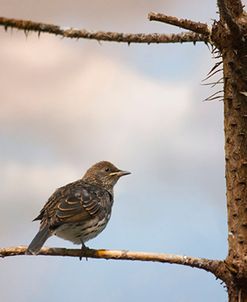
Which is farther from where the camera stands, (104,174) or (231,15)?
(104,174)

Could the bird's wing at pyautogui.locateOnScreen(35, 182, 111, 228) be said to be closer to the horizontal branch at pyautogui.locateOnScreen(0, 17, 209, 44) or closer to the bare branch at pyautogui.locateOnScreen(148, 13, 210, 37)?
the horizontal branch at pyautogui.locateOnScreen(0, 17, 209, 44)

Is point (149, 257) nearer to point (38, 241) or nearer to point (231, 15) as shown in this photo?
point (38, 241)

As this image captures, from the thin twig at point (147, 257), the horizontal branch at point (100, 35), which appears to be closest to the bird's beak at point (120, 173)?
the thin twig at point (147, 257)

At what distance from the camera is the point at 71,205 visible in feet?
21.6

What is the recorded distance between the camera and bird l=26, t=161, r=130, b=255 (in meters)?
6.36

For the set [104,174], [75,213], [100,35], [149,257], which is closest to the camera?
[149,257]

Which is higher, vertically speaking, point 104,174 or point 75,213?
point 104,174

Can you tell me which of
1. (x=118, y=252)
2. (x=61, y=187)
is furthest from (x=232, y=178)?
(x=61, y=187)

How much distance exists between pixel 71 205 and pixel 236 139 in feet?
8.34

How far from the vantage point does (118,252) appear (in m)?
4.38

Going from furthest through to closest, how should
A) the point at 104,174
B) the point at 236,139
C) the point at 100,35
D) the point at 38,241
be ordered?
the point at 104,174, the point at 38,241, the point at 236,139, the point at 100,35

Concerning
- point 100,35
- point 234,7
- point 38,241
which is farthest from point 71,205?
point 234,7

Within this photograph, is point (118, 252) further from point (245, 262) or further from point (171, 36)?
point (171, 36)

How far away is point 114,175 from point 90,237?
176 centimetres
